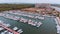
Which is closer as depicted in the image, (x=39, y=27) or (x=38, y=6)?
(x=39, y=27)

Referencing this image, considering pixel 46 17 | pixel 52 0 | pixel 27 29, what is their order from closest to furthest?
pixel 27 29 < pixel 46 17 < pixel 52 0

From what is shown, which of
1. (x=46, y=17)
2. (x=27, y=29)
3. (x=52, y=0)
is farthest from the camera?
(x=52, y=0)

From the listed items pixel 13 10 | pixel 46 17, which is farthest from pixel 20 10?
pixel 46 17

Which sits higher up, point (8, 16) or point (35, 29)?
point (8, 16)

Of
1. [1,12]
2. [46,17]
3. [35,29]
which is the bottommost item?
[35,29]

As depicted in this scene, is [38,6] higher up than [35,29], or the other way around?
[38,6]

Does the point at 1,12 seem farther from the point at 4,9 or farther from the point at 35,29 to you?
the point at 35,29

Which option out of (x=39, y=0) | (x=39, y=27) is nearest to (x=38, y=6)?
(x=39, y=0)

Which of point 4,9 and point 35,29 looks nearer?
point 35,29

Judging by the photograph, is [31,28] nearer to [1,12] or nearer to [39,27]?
[39,27]
